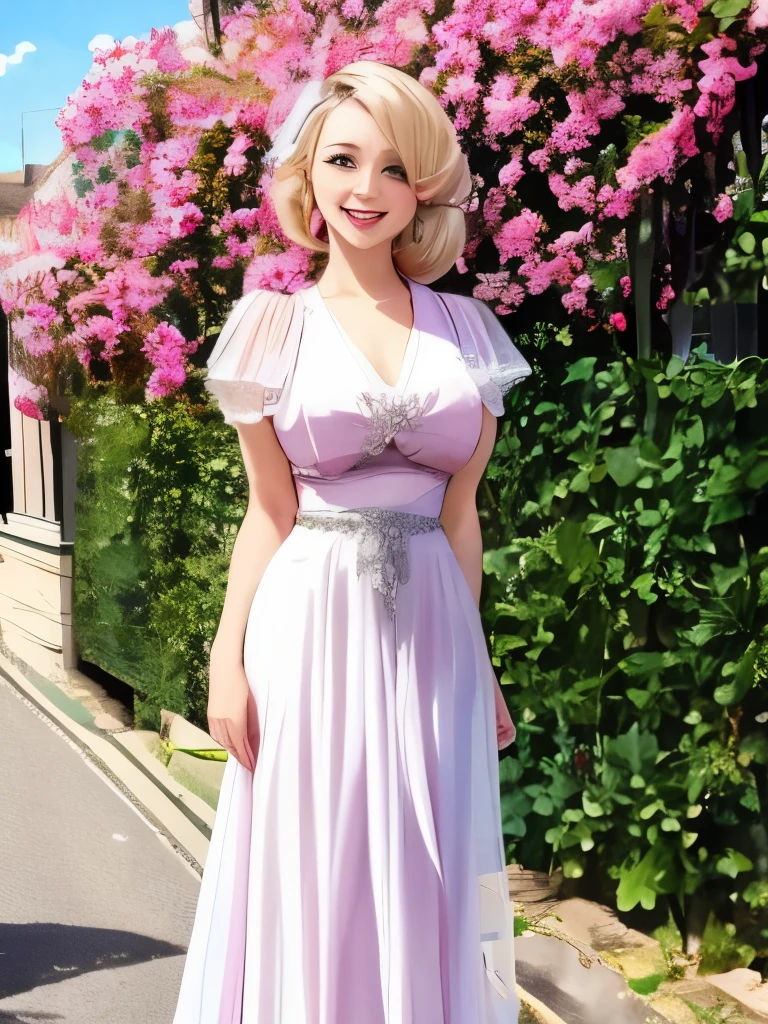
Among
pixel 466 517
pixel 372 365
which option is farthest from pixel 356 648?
pixel 372 365

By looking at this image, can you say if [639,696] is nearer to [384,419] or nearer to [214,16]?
[384,419]

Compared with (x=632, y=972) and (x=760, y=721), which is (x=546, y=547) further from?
(x=632, y=972)

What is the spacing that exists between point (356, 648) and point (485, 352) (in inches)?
23.8

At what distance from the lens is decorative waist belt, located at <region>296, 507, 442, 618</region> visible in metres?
1.70

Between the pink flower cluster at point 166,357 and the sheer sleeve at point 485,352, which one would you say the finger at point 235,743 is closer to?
the sheer sleeve at point 485,352

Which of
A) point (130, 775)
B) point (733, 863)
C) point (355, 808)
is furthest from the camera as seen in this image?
point (130, 775)

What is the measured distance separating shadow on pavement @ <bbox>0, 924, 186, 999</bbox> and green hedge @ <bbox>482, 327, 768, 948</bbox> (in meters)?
1.10

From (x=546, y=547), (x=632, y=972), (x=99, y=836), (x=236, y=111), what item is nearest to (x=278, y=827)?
(x=546, y=547)

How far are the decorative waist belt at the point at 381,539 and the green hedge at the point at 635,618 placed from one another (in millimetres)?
740

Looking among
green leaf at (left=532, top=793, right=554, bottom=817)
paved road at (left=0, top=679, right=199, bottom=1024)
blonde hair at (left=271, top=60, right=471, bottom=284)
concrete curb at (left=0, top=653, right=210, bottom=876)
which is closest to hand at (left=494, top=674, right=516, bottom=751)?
green leaf at (left=532, top=793, right=554, bottom=817)

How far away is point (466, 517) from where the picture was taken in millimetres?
1897

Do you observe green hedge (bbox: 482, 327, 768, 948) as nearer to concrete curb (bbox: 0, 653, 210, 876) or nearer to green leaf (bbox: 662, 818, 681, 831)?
green leaf (bbox: 662, 818, 681, 831)

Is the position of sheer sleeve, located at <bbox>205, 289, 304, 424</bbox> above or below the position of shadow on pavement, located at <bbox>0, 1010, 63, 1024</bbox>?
above

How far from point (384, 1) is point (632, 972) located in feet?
8.14
